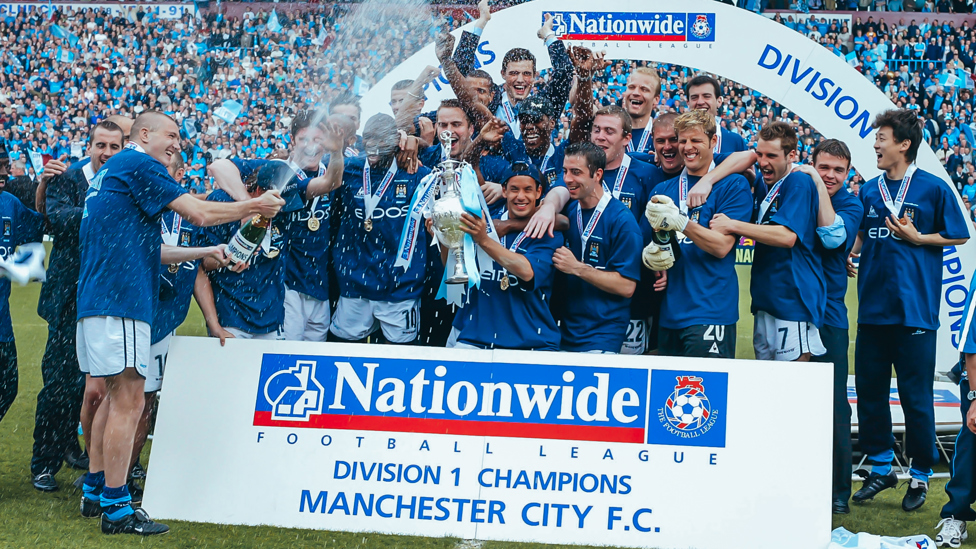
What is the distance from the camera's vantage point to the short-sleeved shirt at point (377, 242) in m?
4.90

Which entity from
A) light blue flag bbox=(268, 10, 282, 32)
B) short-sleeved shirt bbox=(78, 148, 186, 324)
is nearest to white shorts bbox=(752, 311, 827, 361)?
short-sleeved shirt bbox=(78, 148, 186, 324)

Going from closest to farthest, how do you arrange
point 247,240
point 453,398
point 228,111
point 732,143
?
1. point 453,398
2. point 247,240
3. point 732,143
4. point 228,111

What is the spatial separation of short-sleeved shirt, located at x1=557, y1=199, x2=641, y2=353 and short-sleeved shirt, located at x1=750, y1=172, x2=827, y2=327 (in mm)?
684

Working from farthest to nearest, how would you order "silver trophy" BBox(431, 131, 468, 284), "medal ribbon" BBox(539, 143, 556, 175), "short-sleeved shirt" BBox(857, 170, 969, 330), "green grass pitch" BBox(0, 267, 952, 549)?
"medal ribbon" BBox(539, 143, 556, 175) < "short-sleeved shirt" BBox(857, 170, 969, 330) < "silver trophy" BBox(431, 131, 468, 284) < "green grass pitch" BBox(0, 267, 952, 549)

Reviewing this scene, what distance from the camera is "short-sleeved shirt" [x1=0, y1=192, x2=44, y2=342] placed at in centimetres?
→ 458

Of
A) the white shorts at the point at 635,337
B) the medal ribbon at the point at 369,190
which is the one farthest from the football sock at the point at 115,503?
the white shorts at the point at 635,337

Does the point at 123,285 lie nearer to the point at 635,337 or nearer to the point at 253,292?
the point at 253,292

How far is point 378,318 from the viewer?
4980mm

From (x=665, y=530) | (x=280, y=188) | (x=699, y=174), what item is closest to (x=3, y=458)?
(x=280, y=188)

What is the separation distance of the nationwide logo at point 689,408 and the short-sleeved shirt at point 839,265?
3.77 ft

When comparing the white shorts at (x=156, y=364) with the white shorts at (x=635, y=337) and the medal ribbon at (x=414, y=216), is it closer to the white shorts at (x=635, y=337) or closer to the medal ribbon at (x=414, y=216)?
the medal ribbon at (x=414, y=216)

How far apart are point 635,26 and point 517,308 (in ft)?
9.46

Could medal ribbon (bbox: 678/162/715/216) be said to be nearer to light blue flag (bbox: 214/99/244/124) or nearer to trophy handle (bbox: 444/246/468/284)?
trophy handle (bbox: 444/246/468/284)

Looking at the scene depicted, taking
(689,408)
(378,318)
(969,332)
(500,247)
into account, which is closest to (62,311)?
(378,318)
